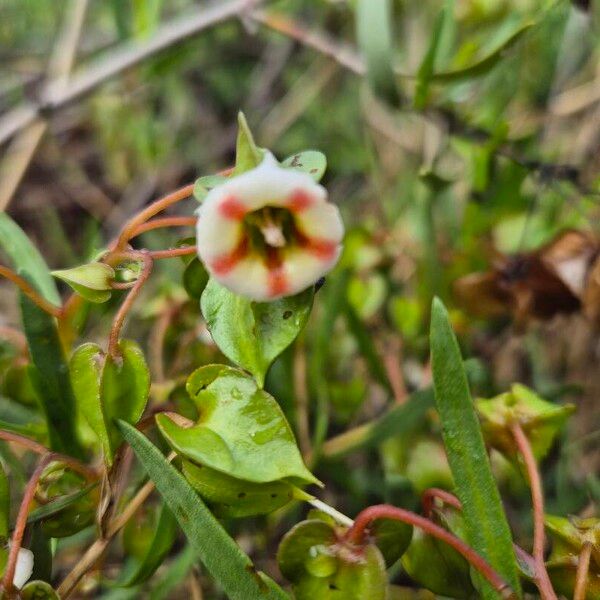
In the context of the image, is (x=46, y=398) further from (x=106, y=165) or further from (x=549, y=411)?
(x=106, y=165)

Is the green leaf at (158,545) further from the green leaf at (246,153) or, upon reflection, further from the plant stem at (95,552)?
the green leaf at (246,153)

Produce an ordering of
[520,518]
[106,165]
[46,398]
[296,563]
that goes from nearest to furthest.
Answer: [296,563], [46,398], [520,518], [106,165]

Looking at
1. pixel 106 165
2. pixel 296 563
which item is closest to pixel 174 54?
pixel 106 165

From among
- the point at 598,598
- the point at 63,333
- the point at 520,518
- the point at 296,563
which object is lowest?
the point at 520,518

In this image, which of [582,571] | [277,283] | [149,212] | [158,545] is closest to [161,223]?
[149,212]

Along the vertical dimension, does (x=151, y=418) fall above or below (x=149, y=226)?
below

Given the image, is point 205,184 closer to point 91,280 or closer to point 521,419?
point 91,280

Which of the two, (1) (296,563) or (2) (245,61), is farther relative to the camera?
(2) (245,61)
